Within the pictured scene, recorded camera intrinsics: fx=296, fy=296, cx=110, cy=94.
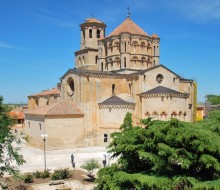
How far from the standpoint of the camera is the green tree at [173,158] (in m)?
11.6

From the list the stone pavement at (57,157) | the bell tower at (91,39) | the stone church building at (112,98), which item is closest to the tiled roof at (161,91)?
the stone church building at (112,98)

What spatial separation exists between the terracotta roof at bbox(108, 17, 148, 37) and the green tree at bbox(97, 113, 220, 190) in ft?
104

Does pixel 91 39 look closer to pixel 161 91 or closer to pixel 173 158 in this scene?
pixel 161 91

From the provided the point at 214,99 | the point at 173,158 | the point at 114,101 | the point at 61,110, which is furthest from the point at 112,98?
the point at 173,158

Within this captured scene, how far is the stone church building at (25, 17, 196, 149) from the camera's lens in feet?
115

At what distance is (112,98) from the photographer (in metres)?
38.0

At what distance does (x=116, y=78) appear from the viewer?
38969 mm

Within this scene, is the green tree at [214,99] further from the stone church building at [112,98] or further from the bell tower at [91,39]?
the bell tower at [91,39]

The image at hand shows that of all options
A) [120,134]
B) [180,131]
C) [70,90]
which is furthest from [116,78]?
[180,131]

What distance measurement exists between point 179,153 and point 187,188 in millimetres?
1379

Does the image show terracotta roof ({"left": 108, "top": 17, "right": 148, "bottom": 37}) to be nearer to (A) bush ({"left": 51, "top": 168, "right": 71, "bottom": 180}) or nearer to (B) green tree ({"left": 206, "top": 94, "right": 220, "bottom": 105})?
(B) green tree ({"left": 206, "top": 94, "right": 220, "bottom": 105})

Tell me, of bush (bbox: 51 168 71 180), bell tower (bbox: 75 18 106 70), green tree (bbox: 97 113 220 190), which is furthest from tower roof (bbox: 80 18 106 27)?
green tree (bbox: 97 113 220 190)

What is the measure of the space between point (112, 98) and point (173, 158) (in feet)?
87.1

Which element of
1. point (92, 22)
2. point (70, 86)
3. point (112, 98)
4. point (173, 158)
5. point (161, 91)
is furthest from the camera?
point (92, 22)
